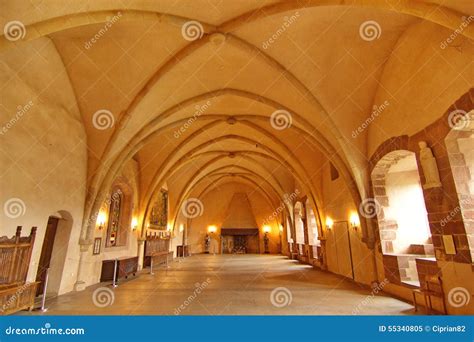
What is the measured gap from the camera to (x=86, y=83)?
6.73 metres

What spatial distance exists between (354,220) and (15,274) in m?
8.97

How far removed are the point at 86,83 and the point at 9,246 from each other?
4389mm

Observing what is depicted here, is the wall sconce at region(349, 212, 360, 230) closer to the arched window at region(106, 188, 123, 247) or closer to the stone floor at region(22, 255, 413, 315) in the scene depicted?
the stone floor at region(22, 255, 413, 315)

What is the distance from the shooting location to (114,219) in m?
10.1

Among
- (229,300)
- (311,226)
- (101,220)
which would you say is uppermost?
(101,220)

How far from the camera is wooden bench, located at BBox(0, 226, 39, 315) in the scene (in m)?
4.51

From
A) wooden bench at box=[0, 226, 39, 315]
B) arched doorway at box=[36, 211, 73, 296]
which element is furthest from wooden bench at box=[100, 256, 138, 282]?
wooden bench at box=[0, 226, 39, 315]

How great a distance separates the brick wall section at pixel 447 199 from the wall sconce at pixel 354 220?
3045mm

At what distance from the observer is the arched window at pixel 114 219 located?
970cm

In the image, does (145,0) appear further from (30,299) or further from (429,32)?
(30,299)

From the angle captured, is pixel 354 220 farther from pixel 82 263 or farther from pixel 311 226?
pixel 82 263

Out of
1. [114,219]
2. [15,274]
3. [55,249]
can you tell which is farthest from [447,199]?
[114,219]

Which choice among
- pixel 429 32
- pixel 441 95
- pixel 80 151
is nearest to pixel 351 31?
pixel 429 32

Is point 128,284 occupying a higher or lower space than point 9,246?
lower
